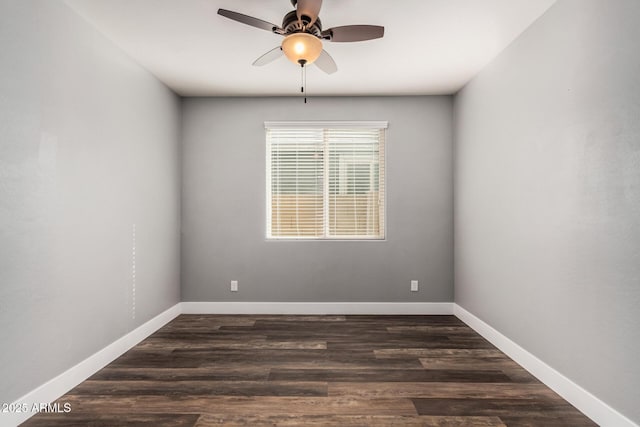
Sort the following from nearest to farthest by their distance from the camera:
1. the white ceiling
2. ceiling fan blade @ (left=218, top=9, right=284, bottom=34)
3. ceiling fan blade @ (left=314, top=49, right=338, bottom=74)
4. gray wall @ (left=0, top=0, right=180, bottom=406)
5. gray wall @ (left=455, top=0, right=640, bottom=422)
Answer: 1. gray wall @ (left=455, top=0, right=640, bottom=422)
2. gray wall @ (left=0, top=0, right=180, bottom=406)
3. ceiling fan blade @ (left=218, top=9, right=284, bottom=34)
4. the white ceiling
5. ceiling fan blade @ (left=314, top=49, right=338, bottom=74)

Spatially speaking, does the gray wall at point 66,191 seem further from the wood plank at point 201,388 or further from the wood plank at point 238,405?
the wood plank at point 238,405

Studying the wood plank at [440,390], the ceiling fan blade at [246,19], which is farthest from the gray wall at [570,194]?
the ceiling fan blade at [246,19]

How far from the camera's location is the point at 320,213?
4.62m

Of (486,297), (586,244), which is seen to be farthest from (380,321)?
(586,244)

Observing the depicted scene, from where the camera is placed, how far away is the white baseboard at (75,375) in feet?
6.98

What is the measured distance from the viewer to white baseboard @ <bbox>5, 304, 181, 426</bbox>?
2127mm

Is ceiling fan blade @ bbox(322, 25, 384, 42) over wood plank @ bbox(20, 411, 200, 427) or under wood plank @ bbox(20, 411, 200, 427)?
over

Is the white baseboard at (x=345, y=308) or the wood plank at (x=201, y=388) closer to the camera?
the wood plank at (x=201, y=388)

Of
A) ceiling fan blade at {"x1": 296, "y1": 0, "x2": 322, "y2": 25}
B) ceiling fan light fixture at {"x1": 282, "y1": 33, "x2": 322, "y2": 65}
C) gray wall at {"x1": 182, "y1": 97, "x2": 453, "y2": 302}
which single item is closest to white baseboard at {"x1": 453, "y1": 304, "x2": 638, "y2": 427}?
gray wall at {"x1": 182, "y1": 97, "x2": 453, "y2": 302}

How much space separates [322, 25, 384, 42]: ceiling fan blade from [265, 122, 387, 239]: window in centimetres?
208

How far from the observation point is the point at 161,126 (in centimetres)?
402

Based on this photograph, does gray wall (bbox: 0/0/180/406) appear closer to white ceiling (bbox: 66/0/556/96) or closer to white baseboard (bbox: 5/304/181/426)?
white baseboard (bbox: 5/304/181/426)

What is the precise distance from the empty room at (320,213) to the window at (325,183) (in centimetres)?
3

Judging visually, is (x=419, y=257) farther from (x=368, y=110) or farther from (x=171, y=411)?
(x=171, y=411)
